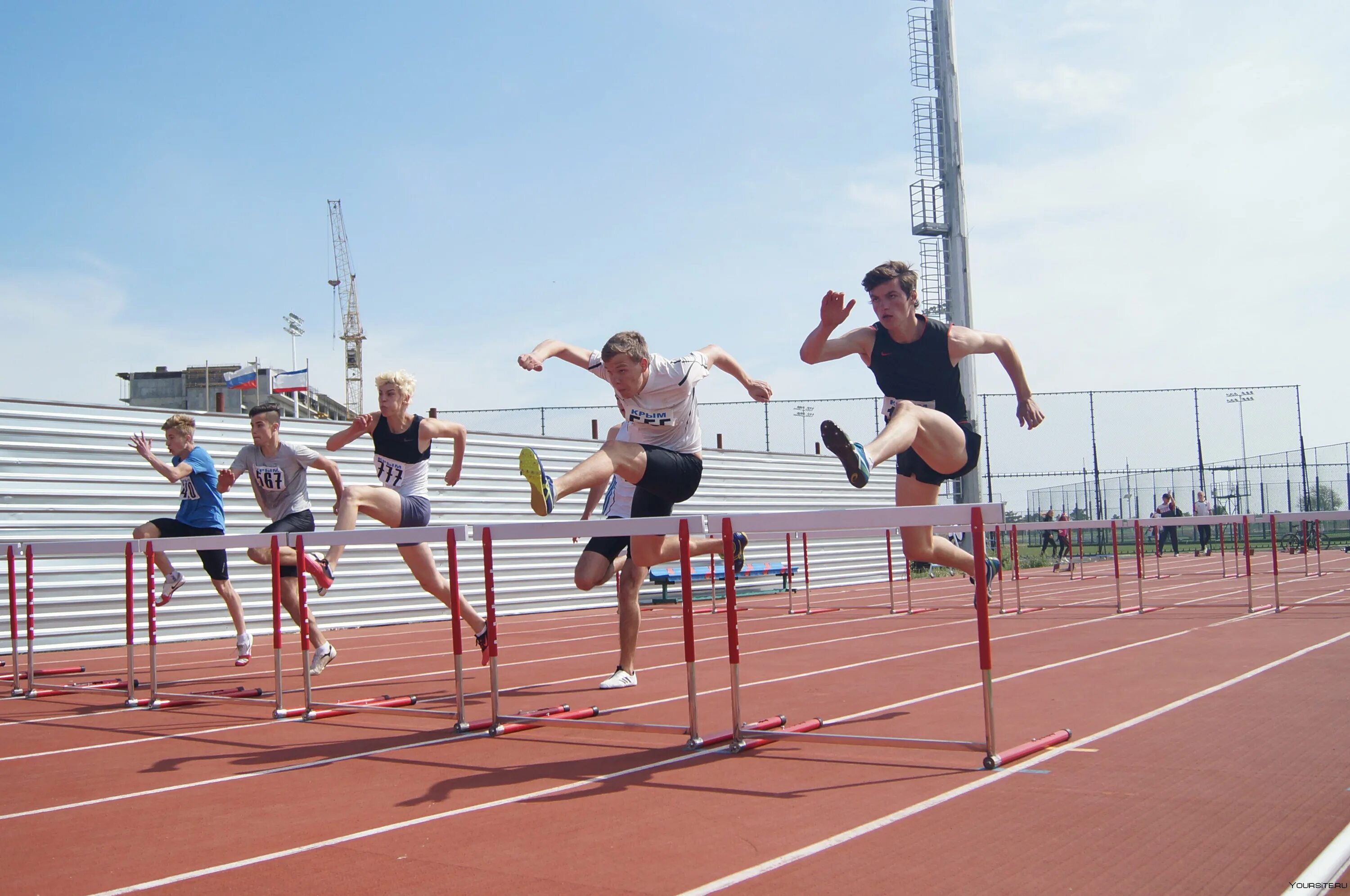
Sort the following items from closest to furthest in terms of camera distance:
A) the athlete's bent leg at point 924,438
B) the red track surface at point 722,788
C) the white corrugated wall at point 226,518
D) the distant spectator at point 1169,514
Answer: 1. the red track surface at point 722,788
2. the athlete's bent leg at point 924,438
3. the white corrugated wall at point 226,518
4. the distant spectator at point 1169,514

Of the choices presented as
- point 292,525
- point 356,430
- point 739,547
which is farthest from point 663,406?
point 292,525

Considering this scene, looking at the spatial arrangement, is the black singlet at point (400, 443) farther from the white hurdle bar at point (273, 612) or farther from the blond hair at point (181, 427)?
the blond hair at point (181, 427)

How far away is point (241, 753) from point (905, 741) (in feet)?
9.79

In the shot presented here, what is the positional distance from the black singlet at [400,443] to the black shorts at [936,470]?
125 inches

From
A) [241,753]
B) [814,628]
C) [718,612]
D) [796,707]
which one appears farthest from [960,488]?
[241,753]

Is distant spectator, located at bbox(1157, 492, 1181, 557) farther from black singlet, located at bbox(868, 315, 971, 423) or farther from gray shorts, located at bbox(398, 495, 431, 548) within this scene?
gray shorts, located at bbox(398, 495, 431, 548)

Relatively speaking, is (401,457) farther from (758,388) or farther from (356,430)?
(758,388)

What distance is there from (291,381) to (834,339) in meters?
54.8

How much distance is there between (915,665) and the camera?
7230 mm

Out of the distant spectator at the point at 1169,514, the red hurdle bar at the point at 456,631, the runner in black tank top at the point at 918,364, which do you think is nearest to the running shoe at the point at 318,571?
the red hurdle bar at the point at 456,631

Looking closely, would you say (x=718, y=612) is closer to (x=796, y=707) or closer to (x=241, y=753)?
(x=796, y=707)

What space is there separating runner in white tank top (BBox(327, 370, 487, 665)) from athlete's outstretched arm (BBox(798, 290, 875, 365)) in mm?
2574

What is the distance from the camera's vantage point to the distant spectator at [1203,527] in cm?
2739

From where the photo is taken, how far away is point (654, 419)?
5.47 m
